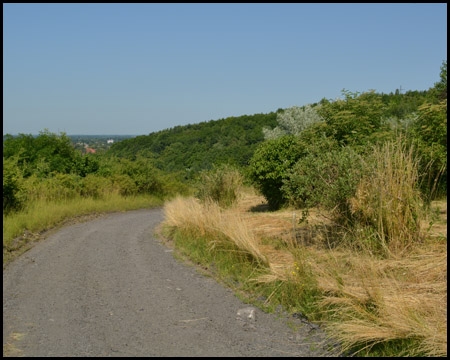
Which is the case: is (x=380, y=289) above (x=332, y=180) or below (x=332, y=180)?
below

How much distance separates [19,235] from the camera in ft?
46.1

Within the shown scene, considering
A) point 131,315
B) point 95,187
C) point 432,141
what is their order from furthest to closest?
1. point 95,187
2. point 432,141
3. point 131,315

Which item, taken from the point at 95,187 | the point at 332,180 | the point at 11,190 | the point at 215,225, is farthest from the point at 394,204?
the point at 95,187

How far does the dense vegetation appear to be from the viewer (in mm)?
9086

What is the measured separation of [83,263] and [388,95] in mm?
53908

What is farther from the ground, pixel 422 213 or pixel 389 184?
pixel 389 184

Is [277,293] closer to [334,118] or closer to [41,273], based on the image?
[41,273]

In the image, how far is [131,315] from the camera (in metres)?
7.04

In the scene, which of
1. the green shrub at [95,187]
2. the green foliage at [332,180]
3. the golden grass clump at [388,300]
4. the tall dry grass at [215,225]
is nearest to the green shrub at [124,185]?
the green shrub at [95,187]

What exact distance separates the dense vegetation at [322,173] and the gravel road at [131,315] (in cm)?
190

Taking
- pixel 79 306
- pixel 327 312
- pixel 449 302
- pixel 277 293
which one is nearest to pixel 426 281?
pixel 449 302

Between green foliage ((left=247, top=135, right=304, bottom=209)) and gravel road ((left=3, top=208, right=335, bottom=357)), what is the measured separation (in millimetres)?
8375

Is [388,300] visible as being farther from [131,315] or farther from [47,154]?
[47,154]

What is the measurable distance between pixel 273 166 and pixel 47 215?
25.9ft
